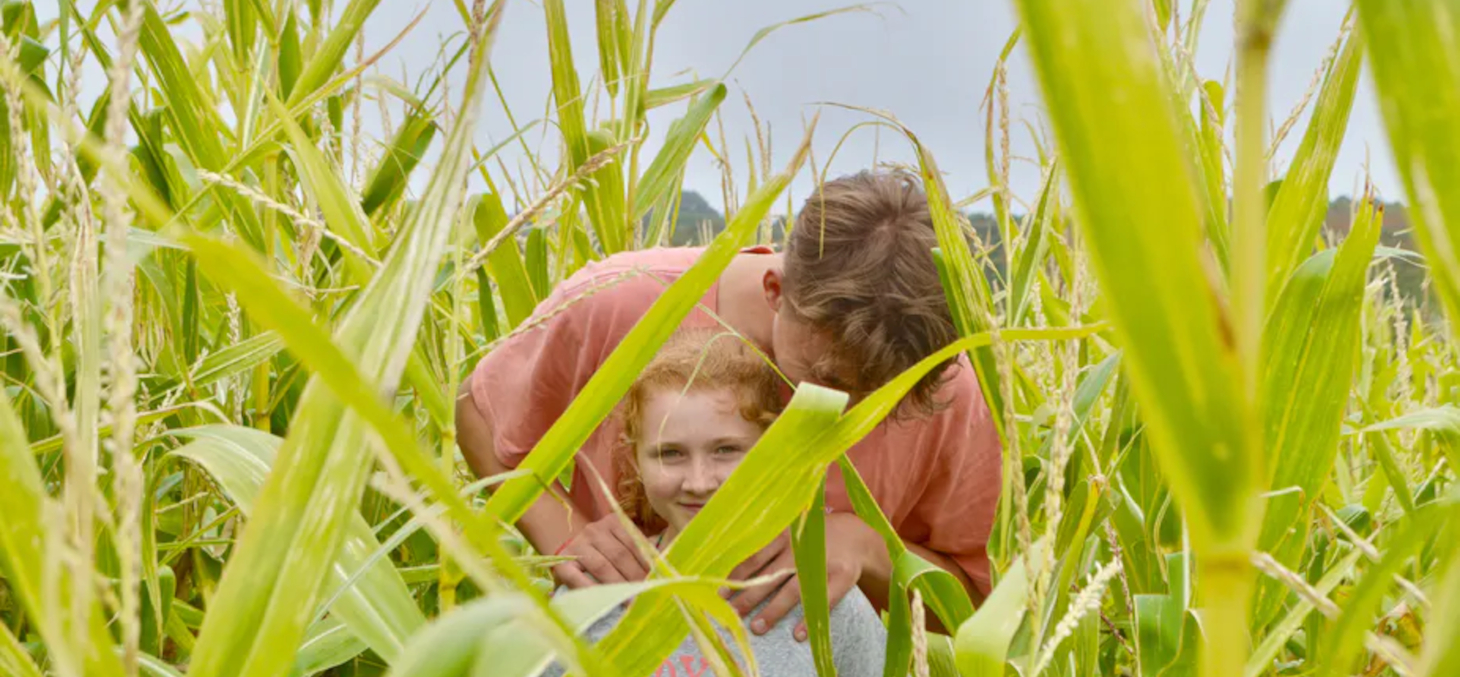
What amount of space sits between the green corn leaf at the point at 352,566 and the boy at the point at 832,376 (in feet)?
1.81

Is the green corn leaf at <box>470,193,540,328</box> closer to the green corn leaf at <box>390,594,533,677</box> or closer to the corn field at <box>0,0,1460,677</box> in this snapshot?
the corn field at <box>0,0,1460,677</box>

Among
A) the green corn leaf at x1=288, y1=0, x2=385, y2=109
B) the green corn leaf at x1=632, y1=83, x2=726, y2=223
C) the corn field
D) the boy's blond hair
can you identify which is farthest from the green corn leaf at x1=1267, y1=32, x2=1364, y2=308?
the green corn leaf at x1=632, y1=83, x2=726, y2=223

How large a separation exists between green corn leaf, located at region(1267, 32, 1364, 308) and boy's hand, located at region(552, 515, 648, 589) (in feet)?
2.23

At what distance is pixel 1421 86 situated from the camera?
16 centimetres

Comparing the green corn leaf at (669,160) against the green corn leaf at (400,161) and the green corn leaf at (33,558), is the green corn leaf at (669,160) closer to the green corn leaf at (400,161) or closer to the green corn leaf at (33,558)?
the green corn leaf at (400,161)

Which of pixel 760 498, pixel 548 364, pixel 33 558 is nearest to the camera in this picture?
pixel 33 558

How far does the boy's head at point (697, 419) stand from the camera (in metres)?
1.20

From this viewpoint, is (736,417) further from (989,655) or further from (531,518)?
(989,655)

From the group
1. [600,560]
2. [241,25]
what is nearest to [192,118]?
[241,25]

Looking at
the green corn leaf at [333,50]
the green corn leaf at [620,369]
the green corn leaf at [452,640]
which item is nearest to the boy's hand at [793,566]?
the green corn leaf at [333,50]

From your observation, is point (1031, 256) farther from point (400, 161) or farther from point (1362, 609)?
point (400, 161)

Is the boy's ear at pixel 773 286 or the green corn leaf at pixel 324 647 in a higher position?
the green corn leaf at pixel 324 647

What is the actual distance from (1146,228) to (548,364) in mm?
1309

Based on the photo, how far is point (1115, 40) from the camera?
0.15 meters
